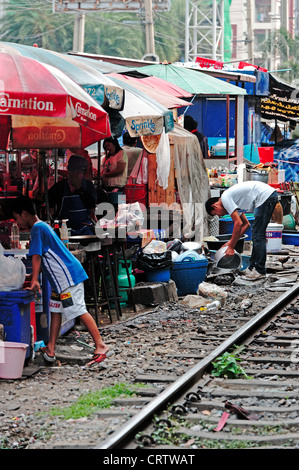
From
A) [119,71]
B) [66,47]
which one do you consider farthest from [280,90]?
[66,47]

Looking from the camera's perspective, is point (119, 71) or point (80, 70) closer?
point (80, 70)

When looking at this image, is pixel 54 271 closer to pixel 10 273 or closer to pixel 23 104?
pixel 10 273

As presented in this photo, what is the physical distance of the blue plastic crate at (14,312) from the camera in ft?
27.6

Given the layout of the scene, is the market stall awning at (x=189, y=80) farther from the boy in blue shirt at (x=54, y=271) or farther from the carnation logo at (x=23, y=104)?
the boy in blue shirt at (x=54, y=271)

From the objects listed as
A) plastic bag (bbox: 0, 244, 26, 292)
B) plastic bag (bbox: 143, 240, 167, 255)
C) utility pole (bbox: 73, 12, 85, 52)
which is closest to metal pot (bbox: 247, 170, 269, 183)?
plastic bag (bbox: 143, 240, 167, 255)

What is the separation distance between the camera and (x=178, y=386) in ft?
23.7

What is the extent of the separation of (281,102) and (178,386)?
26079 mm

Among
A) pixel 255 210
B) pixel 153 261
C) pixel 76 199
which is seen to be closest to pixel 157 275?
pixel 153 261

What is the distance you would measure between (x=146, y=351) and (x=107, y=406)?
241 cm

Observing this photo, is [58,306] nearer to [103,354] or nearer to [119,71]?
[103,354]

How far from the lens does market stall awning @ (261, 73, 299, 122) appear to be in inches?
1241

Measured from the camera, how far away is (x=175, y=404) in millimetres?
6805

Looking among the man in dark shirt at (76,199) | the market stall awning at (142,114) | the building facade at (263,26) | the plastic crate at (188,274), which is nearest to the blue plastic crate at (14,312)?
the man in dark shirt at (76,199)

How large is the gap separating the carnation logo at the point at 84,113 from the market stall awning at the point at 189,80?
877cm
